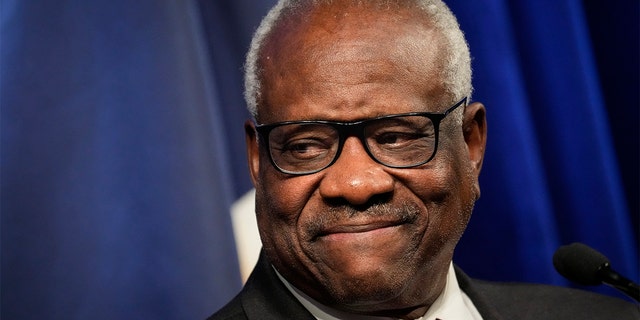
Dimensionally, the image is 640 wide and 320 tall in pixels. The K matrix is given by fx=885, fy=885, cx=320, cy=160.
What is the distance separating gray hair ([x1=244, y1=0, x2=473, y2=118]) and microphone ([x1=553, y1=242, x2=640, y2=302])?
0.43 metres

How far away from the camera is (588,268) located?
1830 mm

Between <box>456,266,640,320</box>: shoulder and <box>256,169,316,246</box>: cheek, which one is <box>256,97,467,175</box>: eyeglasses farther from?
<box>456,266,640,320</box>: shoulder

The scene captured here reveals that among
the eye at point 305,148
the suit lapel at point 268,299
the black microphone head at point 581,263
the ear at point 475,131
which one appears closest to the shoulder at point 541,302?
the black microphone head at point 581,263

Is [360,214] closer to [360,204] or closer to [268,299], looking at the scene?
[360,204]

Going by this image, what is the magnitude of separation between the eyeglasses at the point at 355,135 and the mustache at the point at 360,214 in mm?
72

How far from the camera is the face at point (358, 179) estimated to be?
61.1 inches

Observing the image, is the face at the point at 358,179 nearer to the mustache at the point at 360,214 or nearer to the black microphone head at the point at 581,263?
the mustache at the point at 360,214

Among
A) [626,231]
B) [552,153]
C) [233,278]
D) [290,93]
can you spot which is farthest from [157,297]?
[626,231]

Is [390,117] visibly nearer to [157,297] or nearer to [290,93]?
[290,93]

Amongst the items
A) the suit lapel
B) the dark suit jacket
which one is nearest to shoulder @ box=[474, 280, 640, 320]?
the dark suit jacket

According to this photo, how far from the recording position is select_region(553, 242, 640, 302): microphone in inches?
69.7

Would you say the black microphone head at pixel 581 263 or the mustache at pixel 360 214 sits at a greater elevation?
the mustache at pixel 360 214

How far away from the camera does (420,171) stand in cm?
160

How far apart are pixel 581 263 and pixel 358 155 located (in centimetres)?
61
